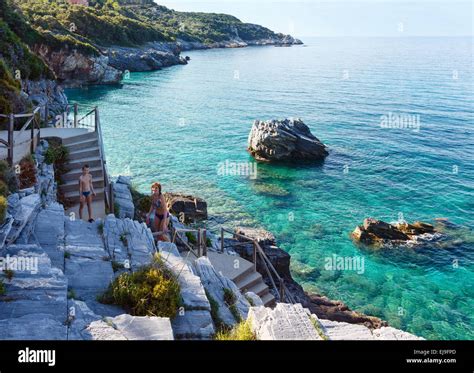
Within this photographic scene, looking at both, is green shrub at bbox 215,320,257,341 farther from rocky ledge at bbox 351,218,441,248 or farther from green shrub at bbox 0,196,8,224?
rocky ledge at bbox 351,218,441,248

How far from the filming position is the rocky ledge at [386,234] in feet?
82.1

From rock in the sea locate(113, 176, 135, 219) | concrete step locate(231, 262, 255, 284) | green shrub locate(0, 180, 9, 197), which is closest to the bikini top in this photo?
rock in the sea locate(113, 176, 135, 219)

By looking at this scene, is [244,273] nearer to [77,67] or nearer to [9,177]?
[9,177]

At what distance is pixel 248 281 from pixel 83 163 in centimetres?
809

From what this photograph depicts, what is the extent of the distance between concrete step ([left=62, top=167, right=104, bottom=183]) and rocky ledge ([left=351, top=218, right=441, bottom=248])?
1537 cm

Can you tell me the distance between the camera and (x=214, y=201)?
29922 millimetres

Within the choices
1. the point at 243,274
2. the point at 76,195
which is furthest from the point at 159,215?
the point at 76,195

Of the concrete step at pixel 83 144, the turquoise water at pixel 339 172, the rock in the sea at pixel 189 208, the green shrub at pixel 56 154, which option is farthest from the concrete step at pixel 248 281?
the rock in the sea at pixel 189 208

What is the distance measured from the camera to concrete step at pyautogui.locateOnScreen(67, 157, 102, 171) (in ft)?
55.5

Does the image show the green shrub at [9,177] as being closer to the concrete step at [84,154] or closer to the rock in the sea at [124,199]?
the rock in the sea at [124,199]

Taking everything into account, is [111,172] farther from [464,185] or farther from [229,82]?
[229,82]

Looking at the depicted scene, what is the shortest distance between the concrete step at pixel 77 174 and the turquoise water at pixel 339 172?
1077 cm
